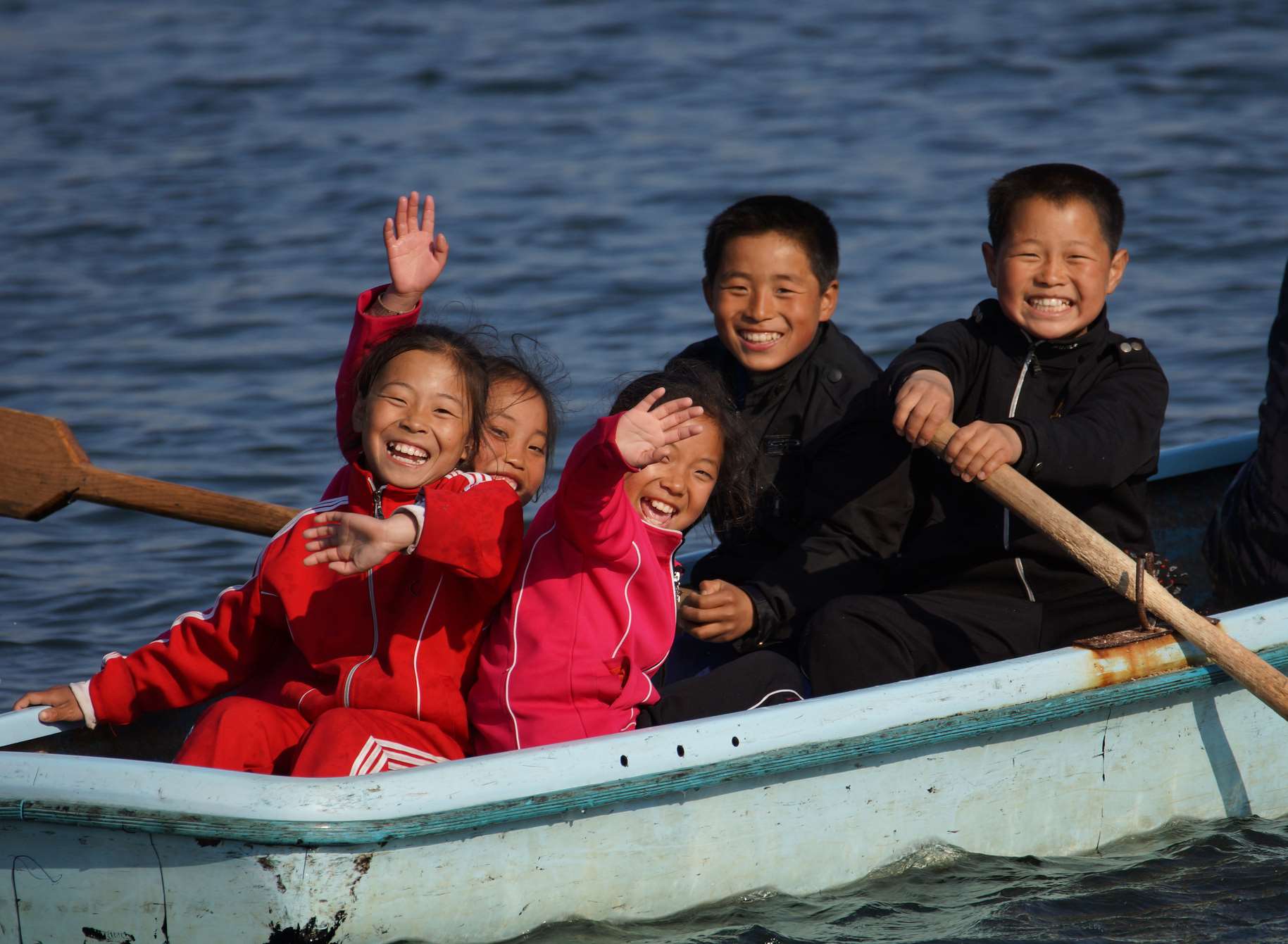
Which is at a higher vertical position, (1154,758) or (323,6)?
(323,6)

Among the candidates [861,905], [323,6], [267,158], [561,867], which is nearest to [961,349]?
[861,905]

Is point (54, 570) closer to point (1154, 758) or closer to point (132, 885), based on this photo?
point (132, 885)

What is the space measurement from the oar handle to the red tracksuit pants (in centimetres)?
117

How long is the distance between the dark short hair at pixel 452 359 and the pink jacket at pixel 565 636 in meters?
0.24

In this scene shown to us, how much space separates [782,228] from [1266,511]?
4.47 feet

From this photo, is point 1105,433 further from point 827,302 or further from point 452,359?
point 452,359

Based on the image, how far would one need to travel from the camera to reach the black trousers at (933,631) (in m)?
3.58

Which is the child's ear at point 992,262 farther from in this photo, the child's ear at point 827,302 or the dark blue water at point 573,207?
the dark blue water at point 573,207

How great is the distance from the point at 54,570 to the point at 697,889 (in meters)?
3.49

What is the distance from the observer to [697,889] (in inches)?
129

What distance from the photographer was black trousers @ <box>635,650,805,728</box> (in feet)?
11.3

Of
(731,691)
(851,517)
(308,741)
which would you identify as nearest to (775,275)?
(851,517)

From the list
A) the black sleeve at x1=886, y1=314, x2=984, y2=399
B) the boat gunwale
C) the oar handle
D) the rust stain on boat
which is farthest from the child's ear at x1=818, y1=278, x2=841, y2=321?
the oar handle

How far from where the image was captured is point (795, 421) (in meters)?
4.09
